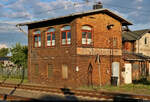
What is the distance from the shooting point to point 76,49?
20.2 metres

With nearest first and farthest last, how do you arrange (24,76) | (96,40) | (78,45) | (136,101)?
(136,101) < (78,45) < (96,40) < (24,76)

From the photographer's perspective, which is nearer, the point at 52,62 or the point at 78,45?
the point at 78,45

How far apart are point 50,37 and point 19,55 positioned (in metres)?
12.2

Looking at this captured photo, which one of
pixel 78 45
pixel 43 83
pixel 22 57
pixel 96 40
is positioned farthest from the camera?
pixel 22 57

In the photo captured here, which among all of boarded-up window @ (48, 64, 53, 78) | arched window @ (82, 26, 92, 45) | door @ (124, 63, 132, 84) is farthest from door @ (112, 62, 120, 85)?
boarded-up window @ (48, 64, 53, 78)

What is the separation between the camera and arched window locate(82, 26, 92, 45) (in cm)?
2109

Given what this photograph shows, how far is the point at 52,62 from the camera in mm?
22578

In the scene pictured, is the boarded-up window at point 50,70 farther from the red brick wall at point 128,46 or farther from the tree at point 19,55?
the red brick wall at point 128,46

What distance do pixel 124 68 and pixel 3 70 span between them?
19222 millimetres

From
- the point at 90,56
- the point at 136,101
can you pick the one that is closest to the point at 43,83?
the point at 90,56

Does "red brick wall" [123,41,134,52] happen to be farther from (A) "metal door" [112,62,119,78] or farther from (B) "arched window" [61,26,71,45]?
(B) "arched window" [61,26,71,45]

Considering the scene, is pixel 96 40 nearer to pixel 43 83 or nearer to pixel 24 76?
pixel 43 83

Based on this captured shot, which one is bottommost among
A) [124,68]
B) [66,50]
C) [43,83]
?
[43,83]

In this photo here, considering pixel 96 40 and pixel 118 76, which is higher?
pixel 96 40
